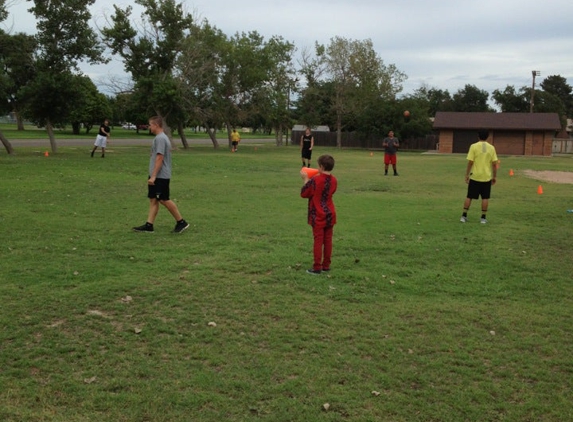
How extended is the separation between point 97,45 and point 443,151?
3704 centimetres

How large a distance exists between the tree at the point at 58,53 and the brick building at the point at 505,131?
3706cm

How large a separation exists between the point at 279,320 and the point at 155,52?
34719 mm

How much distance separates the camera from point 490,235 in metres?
9.76

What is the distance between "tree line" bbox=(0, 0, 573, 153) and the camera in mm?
26859

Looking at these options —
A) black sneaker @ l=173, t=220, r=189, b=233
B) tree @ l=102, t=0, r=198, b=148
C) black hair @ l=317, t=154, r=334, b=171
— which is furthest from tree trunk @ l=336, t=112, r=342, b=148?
black hair @ l=317, t=154, r=334, b=171

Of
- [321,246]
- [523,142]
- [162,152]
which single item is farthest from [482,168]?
[523,142]

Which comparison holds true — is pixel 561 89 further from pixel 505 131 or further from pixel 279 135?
pixel 279 135

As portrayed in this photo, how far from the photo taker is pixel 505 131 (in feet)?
178

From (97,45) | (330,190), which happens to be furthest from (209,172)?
(330,190)

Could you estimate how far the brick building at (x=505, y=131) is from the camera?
53.5 m

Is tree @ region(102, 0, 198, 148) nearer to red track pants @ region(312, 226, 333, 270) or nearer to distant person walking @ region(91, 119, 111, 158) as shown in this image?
distant person walking @ region(91, 119, 111, 158)

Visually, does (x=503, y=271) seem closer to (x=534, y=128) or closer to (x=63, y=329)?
(x=63, y=329)

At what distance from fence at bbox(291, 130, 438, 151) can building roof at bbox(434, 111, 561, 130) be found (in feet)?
16.8

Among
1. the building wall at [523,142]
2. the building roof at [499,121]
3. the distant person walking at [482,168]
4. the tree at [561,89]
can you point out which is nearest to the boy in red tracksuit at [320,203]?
the distant person walking at [482,168]
